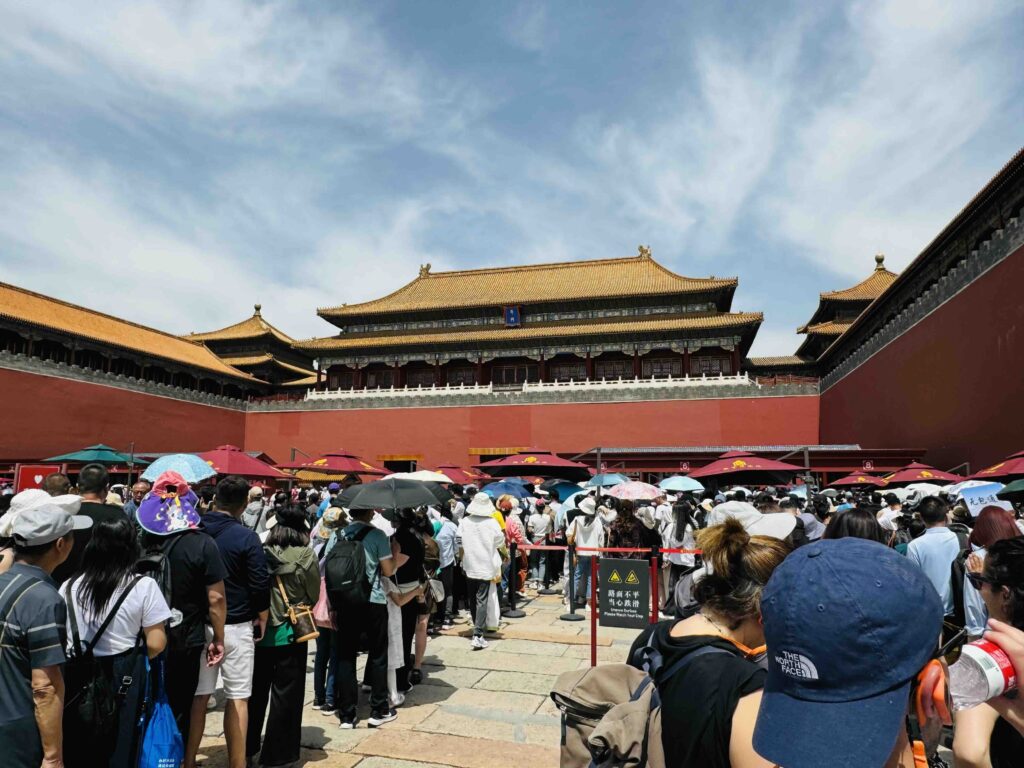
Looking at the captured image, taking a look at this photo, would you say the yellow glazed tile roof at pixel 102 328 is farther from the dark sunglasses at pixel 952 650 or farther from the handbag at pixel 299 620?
the dark sunglasses at pixel 952 650

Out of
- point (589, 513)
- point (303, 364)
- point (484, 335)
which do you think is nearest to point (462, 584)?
point (589, 513)

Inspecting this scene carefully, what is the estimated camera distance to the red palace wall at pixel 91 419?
20125 millimetres

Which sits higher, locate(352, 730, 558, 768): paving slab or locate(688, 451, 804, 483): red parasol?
locate(688, 451, 804, 483): red parasol

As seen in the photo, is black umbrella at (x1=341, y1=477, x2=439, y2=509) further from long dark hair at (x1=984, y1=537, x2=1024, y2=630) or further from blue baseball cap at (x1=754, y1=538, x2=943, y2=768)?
blue baseball cap at (x1=754, y1=538, x2=943, y2=768)

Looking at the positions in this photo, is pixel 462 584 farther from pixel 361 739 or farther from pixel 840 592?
pixel 840 592

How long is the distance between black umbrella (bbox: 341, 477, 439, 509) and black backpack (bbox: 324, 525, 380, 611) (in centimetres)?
28

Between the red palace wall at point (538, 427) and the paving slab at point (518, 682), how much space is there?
741 inches

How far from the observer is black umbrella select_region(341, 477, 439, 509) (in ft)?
14.3

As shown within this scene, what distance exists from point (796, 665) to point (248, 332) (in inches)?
1334

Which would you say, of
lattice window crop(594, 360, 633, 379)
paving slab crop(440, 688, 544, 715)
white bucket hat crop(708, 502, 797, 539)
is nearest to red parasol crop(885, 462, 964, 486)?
paving slab crop(440, 688, 544, 715)

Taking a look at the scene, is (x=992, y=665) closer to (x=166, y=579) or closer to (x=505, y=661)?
(x=166, y=579)

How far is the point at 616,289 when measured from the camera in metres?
27.3

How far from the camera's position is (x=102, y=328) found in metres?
24.9

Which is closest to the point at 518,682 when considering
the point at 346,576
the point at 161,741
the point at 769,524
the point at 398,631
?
the point at 398,631
